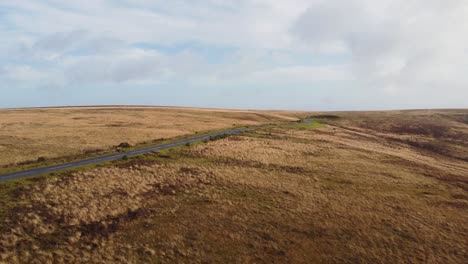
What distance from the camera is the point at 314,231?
92.3ft

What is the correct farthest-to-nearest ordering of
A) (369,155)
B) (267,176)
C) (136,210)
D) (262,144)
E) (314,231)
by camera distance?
(262,144)
(369,155)
(267,176)
(136,210)
(314,231)

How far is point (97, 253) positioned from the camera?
2211cm

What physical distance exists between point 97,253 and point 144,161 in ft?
77.1

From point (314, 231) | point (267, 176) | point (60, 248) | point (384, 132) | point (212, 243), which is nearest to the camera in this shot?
point (60, 248)

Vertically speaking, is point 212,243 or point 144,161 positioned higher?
point 144,161

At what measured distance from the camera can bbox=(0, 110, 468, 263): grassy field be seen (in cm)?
2364

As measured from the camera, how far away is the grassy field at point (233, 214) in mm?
23641

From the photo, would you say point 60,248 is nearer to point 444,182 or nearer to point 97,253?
point 97,253

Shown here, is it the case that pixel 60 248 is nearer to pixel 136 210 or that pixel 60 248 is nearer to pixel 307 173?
pixel 136 210

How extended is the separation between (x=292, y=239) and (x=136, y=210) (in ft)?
48.7

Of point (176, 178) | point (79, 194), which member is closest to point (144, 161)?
point (176, 178)

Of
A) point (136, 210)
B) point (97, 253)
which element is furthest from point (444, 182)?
point (97, 253)

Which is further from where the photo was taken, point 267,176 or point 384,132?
point 384,132

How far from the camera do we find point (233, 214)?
30703mm
